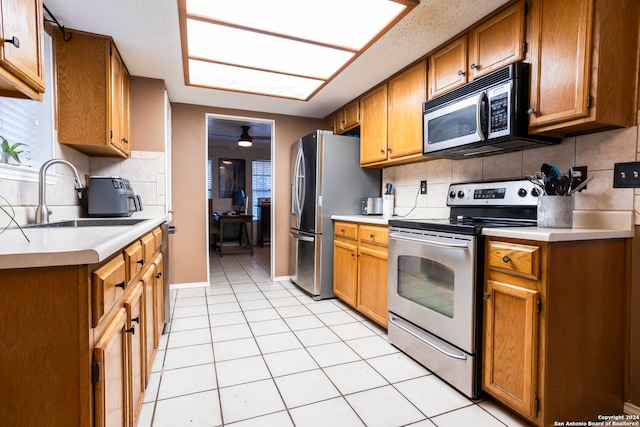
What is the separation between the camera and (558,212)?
1.54 metres

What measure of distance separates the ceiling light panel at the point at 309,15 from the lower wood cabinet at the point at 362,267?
Answer: 1.38 meters

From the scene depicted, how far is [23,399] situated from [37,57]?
125 centimetres

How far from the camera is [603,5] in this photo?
141cm

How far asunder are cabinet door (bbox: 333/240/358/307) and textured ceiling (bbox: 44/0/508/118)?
1.53 meters

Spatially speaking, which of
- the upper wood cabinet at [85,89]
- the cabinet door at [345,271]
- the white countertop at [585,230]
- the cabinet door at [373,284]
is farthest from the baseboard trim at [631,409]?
the upper wood cabinet at [85,89]

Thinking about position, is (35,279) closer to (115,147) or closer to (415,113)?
(115,147)

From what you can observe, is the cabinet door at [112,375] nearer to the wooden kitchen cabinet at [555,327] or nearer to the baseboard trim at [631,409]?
the wooden kitchen cabinet at [555,327]

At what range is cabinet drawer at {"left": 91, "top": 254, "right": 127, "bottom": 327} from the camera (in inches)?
32.4

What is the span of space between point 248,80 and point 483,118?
195 cm

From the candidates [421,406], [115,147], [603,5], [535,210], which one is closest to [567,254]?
[535,210]

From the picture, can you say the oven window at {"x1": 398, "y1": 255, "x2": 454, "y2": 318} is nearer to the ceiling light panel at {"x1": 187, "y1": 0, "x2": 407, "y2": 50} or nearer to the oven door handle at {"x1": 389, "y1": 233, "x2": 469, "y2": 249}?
the oven door handle at {"x1": 389, "y1": 233, "x2": 469, "y2": 249}

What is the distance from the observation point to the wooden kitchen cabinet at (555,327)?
133 centimetres

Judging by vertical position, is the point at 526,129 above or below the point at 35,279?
above

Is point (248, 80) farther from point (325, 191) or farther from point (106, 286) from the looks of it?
point (106, 286)
